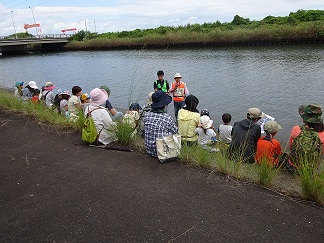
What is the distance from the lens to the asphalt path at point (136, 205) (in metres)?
2.99

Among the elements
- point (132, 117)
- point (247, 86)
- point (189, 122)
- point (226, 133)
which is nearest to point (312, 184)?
point (189, 122)

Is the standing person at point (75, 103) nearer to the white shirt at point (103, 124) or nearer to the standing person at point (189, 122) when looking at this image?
the white shirt at point (103, 124)

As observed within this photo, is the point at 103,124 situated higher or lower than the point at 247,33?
higher

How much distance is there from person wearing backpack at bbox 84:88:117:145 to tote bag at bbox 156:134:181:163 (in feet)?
4.17

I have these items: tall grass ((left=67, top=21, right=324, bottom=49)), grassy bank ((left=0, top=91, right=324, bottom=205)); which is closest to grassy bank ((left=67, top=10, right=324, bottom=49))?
tall grass ((left=67, top=21, right=324, bottom=49))

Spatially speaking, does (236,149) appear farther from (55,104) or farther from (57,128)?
(55,104)

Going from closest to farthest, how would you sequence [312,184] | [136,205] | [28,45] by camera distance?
[312,184], [136,205], [28,45]

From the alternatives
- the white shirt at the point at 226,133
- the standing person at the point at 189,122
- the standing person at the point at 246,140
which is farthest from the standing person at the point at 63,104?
the standing person at the point at 246,140

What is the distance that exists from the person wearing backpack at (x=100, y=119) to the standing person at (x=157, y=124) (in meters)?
0.91

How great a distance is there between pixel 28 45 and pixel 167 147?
6892 centimetres

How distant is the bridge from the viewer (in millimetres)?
57562

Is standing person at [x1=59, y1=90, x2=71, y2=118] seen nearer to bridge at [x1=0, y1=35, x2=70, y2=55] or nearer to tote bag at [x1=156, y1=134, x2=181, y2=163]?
tote bag at [x1=156, y1=134, x2=181, y2=163]

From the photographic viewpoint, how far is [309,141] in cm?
411

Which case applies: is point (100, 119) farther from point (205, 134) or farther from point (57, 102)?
point (57, 102)
